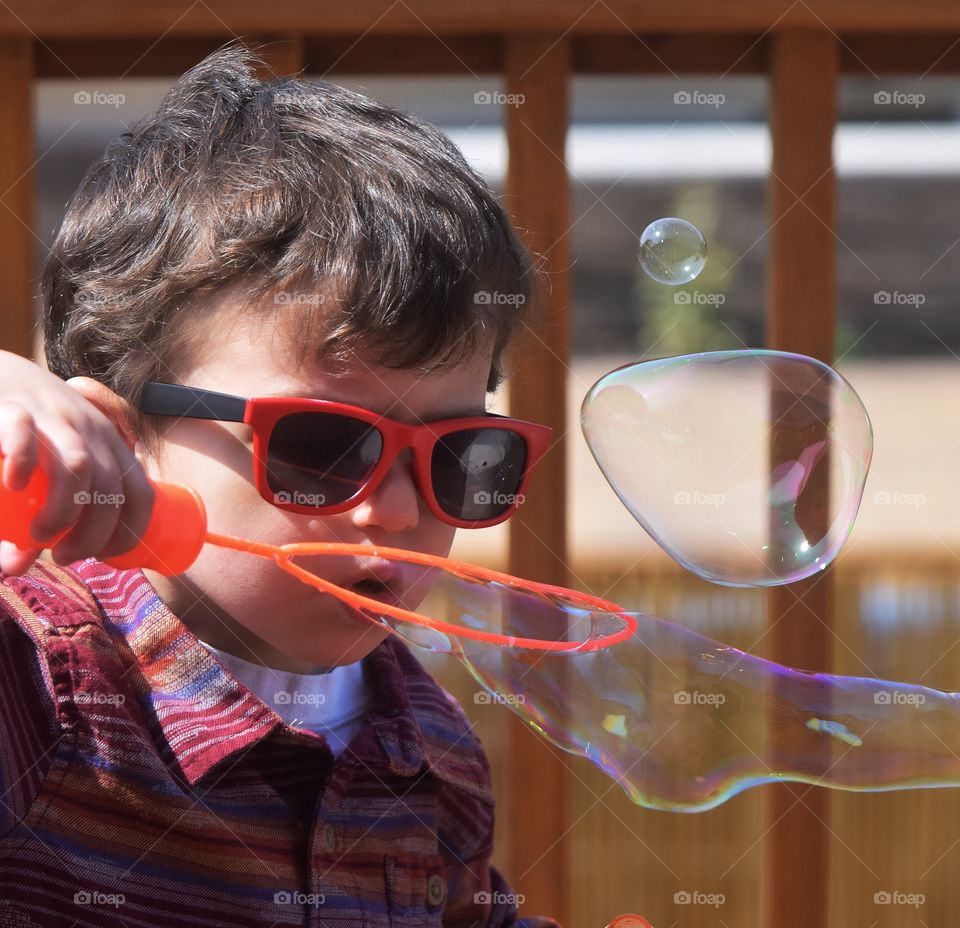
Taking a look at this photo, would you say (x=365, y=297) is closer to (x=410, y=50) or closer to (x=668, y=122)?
(x=410, y=50)

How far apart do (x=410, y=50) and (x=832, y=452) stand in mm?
885

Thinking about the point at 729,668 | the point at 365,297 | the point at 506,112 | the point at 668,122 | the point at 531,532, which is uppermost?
the point at 668,122

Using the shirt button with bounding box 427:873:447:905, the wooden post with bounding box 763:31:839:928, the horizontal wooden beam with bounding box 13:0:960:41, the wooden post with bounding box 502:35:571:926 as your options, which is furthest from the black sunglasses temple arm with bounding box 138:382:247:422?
the wooden post with bounding box 763:31:839:928

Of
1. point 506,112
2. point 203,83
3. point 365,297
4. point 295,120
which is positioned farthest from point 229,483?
point 506,112

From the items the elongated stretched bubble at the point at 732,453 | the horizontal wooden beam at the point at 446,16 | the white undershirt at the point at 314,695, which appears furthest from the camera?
the horizontal wooden beam at the point at 446,16

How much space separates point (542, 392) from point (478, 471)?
0.70m

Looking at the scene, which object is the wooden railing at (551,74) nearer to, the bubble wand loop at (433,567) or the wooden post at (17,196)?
the wooden post at (17,196)

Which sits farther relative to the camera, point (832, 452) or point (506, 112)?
point (506, 112)

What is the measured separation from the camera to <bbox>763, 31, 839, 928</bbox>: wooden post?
6.02 feet

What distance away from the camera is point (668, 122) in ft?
8.52

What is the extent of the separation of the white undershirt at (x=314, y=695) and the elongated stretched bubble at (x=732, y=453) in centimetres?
44

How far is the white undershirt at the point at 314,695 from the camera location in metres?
1.19

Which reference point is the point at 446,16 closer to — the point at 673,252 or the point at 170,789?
the point at 673,252

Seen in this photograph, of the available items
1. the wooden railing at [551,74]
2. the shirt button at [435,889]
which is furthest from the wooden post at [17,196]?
the shirt button at [435,889]
